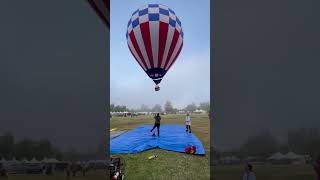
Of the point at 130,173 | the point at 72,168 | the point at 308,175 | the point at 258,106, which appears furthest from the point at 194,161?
the point at 258,106

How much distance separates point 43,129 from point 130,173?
56.0 ft

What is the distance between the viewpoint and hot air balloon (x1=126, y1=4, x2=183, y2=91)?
1259 cm

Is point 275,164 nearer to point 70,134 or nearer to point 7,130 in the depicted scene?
point 70,134

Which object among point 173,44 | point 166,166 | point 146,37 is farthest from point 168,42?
point 166,166

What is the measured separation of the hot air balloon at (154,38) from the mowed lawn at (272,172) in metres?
4.25

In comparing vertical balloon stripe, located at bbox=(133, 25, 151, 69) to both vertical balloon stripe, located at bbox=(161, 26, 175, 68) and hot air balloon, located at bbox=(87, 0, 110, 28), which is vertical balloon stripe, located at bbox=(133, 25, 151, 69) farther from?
hot air balloon, located at bbox=(87, 0, 110, 28)

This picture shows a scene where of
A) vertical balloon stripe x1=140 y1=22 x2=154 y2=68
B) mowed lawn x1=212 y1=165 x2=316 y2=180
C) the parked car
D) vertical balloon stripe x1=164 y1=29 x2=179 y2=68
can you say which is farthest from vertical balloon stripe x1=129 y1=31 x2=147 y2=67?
Result: the parked car

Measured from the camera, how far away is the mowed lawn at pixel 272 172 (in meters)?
9.99

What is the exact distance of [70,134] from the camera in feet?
66.6

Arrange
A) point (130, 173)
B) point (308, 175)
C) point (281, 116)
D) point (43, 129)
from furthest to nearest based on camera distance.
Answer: point (43, 129) < point (281, 116) < point (308, 175) < point (130, 173)

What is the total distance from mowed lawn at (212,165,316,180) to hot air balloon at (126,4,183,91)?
167 inches

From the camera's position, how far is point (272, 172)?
35.5 ft

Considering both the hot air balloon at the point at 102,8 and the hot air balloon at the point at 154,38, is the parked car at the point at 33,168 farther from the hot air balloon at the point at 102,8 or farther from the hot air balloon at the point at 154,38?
the hot air balloon at the point at 102,8

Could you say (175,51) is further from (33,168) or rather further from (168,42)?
(33,168)
